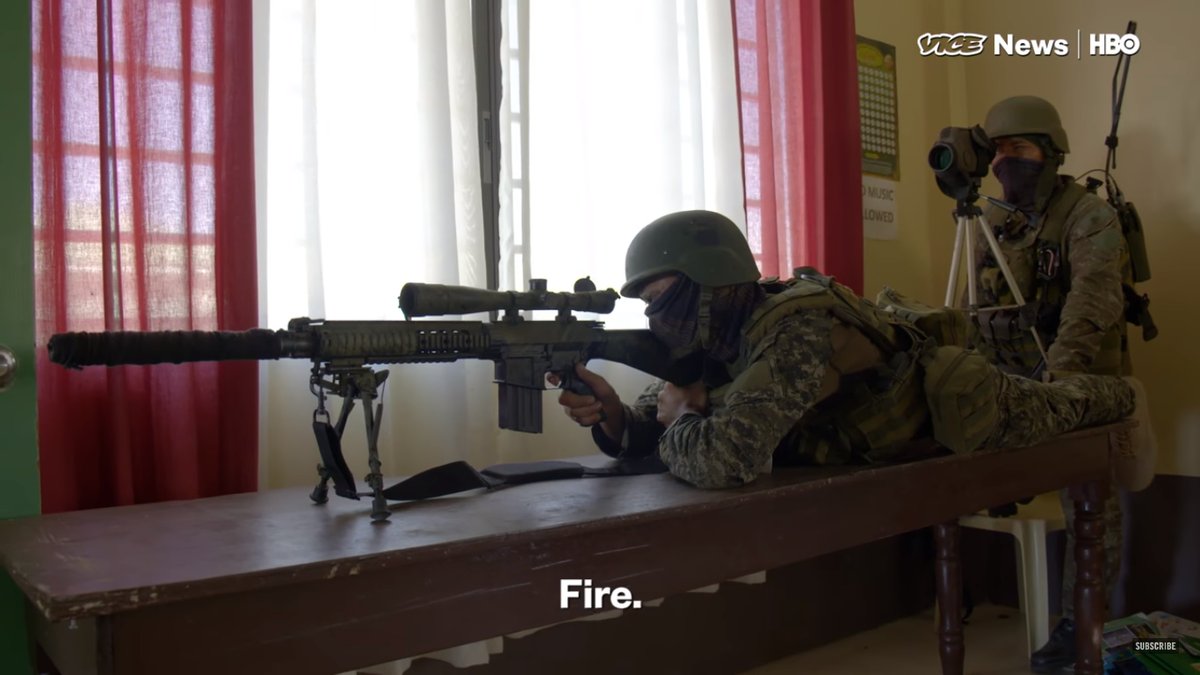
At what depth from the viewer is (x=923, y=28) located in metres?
3.61

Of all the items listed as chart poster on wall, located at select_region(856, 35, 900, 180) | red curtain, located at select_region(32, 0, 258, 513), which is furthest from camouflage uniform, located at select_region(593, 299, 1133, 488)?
chart poster on wall, located at select_region(856, 35, 900, 180)

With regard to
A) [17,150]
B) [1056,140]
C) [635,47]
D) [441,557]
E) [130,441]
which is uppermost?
[635,47]

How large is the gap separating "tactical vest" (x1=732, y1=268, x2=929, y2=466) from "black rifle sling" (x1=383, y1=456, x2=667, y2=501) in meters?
0.30

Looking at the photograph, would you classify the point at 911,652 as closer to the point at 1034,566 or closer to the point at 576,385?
the point at 1034,566

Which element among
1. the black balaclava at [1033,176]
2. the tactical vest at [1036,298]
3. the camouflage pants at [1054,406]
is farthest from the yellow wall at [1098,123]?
the camouflage pants at [1054,406]

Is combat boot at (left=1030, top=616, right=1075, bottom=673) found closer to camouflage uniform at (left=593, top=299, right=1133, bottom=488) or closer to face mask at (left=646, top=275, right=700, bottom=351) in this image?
camouflage uniform at (left=593, top=299, right=1133, bottom=488)

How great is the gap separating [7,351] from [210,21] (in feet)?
2.66

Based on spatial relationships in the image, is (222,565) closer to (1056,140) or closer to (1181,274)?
(1056,140)

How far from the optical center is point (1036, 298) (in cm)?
285

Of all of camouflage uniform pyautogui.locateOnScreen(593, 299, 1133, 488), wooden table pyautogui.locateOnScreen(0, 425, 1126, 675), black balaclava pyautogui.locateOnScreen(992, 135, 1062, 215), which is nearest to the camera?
wooden table pyautogui.locateOnScreen(0, 425, 1126, 675)

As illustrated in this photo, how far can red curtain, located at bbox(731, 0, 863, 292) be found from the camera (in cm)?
284

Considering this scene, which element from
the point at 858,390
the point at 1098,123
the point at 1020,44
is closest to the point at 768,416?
the point at 858,390

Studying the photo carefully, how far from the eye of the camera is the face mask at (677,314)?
1.77m

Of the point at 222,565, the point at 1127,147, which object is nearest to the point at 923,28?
the point at 1127,147
